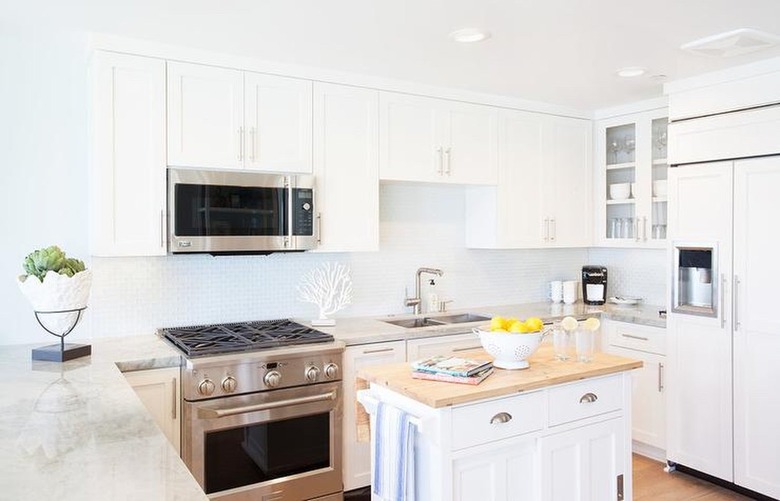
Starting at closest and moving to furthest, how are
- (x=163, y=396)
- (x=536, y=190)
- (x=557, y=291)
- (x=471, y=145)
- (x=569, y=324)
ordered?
(x=569, y=324)
(x=163, y=396)
(x=471, y=145)
(x=536, y=190)
(x=557, y=291)

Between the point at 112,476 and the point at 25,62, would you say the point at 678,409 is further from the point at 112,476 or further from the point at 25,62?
the point at 25,62

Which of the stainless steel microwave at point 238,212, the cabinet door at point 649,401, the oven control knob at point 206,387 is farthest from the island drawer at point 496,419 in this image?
the cabinet door at point 649,401

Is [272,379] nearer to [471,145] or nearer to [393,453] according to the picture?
[393,453]

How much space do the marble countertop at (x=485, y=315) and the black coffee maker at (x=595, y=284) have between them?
0.23 feet

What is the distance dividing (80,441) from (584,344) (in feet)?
6.30

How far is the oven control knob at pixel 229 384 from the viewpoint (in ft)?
9.24

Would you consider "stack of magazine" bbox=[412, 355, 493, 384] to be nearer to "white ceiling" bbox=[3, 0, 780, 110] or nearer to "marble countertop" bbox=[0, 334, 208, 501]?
"marble countertop" bbox=[0, 334, 208, 501]

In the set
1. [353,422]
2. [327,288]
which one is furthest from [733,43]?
[353,422]

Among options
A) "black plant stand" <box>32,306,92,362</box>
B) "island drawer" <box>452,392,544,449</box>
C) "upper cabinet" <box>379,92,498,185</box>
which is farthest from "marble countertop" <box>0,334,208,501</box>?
"upper cabinet" <box>379,92,498,185</box>

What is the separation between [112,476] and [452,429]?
1130 millimetres

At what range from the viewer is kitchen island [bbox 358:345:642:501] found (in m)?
2.10

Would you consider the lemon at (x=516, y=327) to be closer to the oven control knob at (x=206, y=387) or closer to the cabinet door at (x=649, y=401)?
the oven control knob at (x=206, y=387)

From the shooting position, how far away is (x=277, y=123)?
332 cm

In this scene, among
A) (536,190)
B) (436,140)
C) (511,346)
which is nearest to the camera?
(511,346)
